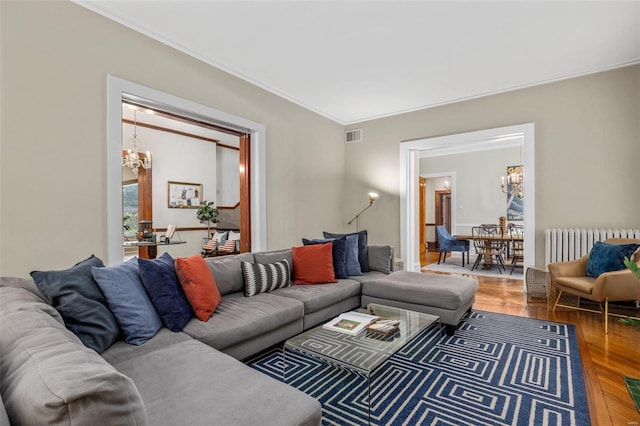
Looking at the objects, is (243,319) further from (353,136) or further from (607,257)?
(353,136)

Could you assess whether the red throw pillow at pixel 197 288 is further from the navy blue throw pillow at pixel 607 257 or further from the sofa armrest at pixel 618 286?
the navy blue throw pillow at pixel 607 257

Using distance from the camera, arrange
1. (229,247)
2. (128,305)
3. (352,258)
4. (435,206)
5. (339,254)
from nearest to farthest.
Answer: (128,305)
(339,254)
(352,258)
(229,247)
(435,206)

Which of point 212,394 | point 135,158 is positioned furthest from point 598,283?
point 135,158

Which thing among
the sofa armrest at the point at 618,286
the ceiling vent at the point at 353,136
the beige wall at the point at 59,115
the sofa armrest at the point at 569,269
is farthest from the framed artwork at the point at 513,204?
the beige wall at the point at 59,115

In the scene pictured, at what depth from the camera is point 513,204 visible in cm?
838

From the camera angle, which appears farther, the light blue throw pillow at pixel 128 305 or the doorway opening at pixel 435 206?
the doorway opening at pixel 435 206

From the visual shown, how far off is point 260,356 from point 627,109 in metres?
4.92

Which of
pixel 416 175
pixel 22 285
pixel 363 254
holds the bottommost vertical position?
pixel 363 254

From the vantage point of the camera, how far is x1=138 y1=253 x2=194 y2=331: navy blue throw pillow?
2051mm

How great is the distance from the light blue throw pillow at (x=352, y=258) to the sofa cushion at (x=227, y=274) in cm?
128

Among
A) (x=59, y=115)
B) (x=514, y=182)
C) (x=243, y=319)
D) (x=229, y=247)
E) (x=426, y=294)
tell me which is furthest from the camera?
(x=514, y=182)

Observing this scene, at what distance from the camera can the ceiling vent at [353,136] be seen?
19.3ft

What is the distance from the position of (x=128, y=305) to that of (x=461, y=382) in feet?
7.10

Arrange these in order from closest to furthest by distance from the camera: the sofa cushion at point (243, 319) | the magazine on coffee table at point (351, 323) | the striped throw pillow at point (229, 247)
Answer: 1. the sofa cushion at point (243, 319)
2. the magazine on coffee table at point (351, 323)
3. the striped throw pillow at point (229, 247)
